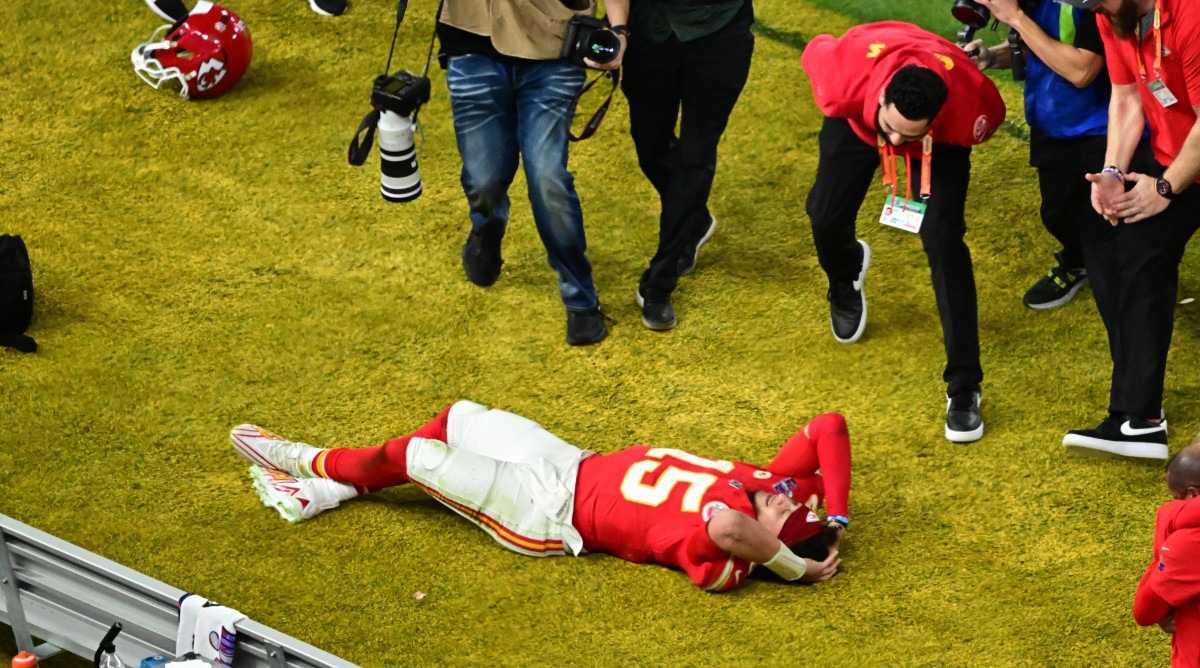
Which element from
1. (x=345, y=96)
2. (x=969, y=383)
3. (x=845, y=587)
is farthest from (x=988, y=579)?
(x=345, y=96)

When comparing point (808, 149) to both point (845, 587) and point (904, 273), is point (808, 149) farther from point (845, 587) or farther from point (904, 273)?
point (845, 587)

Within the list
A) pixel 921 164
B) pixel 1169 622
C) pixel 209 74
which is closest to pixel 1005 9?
pixel 921 164

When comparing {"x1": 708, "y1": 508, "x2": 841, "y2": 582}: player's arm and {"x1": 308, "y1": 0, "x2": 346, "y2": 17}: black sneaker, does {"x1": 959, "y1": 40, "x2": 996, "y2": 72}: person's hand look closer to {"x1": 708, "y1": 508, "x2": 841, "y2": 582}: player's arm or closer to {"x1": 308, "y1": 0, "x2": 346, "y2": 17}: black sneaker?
{"x1": 708, "y1": 508, "x2": 841, "y2": 582}: player's arm

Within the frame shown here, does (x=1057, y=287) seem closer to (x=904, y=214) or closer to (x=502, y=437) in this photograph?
(x=904, y=214)

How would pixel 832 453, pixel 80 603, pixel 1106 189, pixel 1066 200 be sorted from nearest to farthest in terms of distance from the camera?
1. pixel 80 603
2. pixel 832 453
3. pixel 1106 189
4. pixel 1066 200

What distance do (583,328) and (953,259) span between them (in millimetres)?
1234

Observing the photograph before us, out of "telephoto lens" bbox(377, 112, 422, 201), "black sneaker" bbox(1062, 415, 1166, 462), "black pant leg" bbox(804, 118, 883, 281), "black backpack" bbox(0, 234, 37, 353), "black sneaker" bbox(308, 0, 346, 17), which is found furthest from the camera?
"black sneaker" bbox(308, 0, 346, 17)

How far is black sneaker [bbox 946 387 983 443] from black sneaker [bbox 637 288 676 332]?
3.25ft

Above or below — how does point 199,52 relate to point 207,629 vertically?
below

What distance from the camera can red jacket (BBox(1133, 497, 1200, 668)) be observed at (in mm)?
2420

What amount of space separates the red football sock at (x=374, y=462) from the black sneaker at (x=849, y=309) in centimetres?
138

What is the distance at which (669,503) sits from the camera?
3.11 meters

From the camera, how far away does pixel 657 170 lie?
431 centimetres

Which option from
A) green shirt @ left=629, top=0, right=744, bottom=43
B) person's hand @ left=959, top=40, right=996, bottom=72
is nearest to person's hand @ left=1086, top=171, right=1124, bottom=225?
person's hand @ left=959, top=40, right=996, bottom=72
